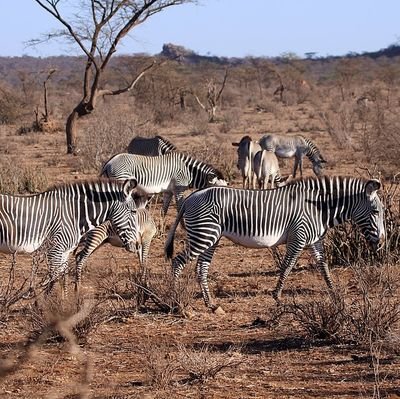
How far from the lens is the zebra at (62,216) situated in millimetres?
7559

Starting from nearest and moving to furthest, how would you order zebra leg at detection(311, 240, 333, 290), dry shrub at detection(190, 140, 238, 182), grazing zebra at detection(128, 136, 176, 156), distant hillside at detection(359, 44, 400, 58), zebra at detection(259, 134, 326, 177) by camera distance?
zebra leg at detection(311, 240, 333, 290) < grazing zebra at detection(128, 136, 176, 156) < dry shrub at detection(190, 140, 238, 182) < zebra at detection(259, 134, 326, 177) < distant hillside at detection(359, 44, 400, 58)

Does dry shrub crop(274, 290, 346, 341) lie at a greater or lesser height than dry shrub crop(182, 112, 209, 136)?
lesser

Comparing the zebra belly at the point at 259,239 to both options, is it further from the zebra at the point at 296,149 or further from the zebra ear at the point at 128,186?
the zebra at the point at 296,149

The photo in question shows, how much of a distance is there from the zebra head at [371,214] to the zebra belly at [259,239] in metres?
0.76

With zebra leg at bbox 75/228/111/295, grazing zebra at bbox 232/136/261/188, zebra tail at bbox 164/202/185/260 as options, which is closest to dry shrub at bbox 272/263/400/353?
zebra tail at bbox 164/202/185/260

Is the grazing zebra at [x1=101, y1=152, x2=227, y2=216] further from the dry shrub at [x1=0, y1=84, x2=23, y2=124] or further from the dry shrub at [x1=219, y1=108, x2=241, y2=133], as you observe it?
the dry shrub at [x1=0, y1=84, x2=23, y2=124]

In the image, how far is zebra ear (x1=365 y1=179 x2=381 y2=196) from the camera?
8117 mm

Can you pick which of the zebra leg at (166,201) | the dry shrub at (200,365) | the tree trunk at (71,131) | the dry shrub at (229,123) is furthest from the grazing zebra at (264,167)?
the dry shrub at (229,123)

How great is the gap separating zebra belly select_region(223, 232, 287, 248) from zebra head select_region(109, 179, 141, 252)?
0.88 metres

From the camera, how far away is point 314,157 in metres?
18.9

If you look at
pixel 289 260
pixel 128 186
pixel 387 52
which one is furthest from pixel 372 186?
pixel 387 52

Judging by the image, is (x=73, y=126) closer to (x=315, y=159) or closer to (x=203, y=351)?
(x=315, y=159)

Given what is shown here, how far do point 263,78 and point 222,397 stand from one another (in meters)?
58.9

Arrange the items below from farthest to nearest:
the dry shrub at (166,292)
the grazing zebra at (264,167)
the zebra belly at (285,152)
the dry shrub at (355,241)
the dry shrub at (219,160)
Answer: the zebra belly at (285,152)
the dry shrub at (219,160)
the grazing zebra at (264,167)
the dry shrub at (355,241)
the dry shrub at (166,292)
